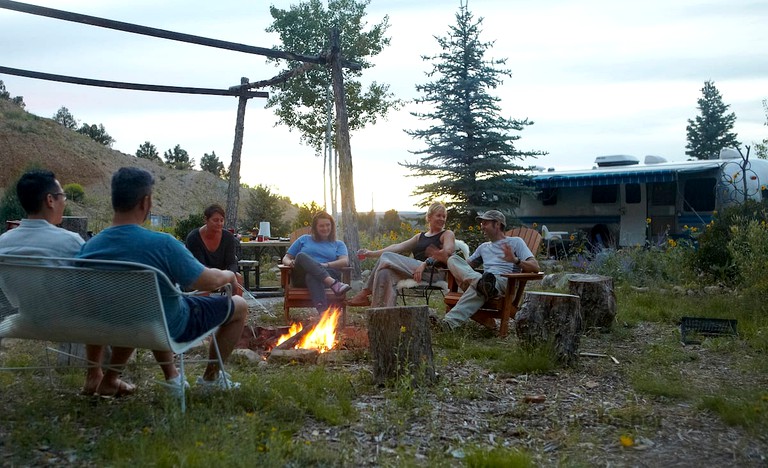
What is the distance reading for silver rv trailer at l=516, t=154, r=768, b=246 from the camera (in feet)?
47.8

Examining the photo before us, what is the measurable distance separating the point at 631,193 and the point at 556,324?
463 inches

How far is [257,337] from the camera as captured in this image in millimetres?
6105

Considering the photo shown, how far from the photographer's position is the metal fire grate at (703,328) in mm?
6207

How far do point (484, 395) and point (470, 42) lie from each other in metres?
10.9

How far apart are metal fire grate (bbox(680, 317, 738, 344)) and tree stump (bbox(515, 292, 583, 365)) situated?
1.44m

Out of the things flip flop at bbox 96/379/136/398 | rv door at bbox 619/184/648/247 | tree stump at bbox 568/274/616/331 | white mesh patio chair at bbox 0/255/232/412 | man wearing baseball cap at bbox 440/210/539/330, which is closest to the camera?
white mesh patio chair at bbox 0/255/232/412

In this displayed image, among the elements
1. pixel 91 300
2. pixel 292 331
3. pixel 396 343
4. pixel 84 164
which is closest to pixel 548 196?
pixel 292 331

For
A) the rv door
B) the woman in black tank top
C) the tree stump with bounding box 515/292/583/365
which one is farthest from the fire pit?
the rv door

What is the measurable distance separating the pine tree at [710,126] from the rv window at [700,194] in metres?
25.0

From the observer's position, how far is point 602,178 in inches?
623

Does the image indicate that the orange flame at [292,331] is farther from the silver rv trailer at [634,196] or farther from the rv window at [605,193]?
the rv window at [605,193]

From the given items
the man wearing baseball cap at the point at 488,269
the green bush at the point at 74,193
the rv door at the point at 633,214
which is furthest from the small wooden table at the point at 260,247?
the green bush at the point at 74,193

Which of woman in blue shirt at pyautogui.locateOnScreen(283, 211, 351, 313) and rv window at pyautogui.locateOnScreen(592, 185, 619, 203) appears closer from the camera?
woman in blue shirt at pyautogui.locateOnScreen(283, 211, 351, 313)

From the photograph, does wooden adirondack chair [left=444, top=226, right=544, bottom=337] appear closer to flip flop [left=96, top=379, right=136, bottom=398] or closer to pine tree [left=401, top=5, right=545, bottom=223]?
flip flop [left=96, top=379, right=136, bottom=398]
